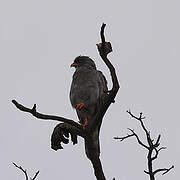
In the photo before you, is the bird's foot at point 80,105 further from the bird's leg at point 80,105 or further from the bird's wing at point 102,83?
the bird's wing at point 102,83

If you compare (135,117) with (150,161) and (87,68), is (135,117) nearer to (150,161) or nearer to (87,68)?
(150,161)

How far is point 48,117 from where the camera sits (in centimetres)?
499

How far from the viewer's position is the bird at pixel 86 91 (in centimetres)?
824

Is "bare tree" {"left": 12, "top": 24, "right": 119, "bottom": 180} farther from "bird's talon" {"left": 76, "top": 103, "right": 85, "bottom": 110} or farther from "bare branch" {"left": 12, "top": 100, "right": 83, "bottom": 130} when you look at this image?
"bird's talon" {"left": 76, "top": 103, "right": 85, "bottom": 110}

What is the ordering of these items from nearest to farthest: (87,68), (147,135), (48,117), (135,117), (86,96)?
(48,117)
(147,135)
(135,117)
(86,96)
(87,68)

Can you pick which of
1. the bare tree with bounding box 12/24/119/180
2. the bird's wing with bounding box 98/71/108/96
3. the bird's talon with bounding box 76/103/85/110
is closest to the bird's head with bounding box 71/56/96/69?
the bird's wing with bounding box 98/71/108/96

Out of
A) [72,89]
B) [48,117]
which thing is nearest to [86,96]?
[72,89]

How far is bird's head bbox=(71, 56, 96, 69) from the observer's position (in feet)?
30.2

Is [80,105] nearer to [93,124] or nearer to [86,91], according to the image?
[86,91]

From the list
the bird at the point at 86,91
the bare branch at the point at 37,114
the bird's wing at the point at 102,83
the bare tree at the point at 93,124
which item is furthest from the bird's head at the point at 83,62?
the bare branch at the point at 37,114

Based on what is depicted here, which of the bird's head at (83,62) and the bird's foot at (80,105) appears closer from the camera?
the bird's foot at (80,105)

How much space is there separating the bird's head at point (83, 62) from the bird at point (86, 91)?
0.93ft

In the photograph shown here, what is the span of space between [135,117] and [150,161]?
99 centimetres

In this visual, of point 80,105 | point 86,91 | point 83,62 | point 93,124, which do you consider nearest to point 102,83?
point 86,91
